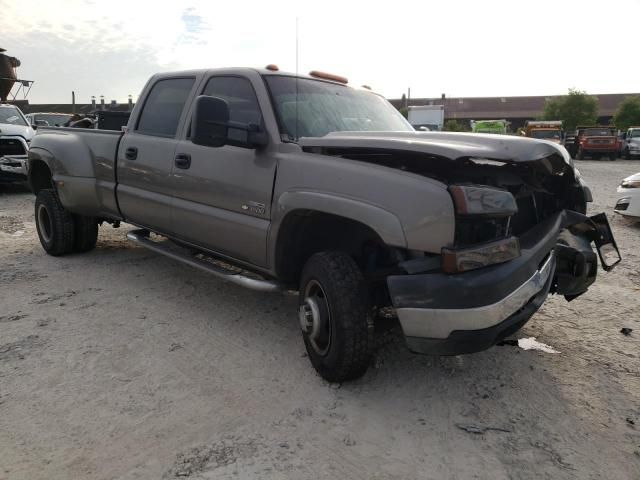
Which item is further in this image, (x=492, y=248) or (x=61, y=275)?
(x=61, y=275)

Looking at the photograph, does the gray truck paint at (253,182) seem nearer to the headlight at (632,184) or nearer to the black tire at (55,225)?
the black tire at (55,225)

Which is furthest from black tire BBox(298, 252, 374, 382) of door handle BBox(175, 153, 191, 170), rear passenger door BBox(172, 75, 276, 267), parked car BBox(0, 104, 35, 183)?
parked car BBox(0, 104, 35, 183)

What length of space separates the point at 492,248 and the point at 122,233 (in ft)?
20.1

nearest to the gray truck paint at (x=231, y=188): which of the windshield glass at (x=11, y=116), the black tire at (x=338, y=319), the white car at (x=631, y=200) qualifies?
the black tire at (x=338, y=319)

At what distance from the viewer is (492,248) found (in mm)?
2391

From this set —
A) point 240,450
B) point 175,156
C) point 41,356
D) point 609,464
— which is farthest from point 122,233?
point 609,464

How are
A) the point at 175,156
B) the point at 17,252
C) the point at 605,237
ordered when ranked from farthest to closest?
1. the point at 17,252
2. the point at 175,156
3. the point at 605,237

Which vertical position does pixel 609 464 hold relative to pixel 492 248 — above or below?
below

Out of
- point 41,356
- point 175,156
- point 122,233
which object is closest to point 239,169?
point 175,156

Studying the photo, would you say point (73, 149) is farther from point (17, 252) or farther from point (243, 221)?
point (243, 221)

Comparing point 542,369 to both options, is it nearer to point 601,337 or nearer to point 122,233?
point 601,337

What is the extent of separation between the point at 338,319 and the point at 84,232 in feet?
13.4

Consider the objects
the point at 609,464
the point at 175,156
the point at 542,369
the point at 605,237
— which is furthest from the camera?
the point at 175,156

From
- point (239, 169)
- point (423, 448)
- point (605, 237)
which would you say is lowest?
point (423, 448)
